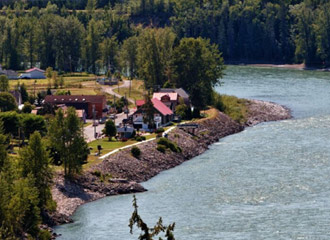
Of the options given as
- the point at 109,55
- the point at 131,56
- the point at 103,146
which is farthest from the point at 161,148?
the point at 109,55

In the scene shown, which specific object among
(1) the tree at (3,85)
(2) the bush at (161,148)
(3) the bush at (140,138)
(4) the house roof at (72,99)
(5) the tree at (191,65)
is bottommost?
(2) the bush at (161,148)

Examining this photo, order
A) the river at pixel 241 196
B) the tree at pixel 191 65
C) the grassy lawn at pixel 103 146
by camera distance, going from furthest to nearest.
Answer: the tree at pixel 191 65, the grassy lawn at pixel 103 146, the river at pixel 241 196

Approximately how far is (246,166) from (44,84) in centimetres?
7266

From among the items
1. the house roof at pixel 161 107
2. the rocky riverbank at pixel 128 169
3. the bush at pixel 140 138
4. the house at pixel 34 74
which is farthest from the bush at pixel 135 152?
the house at pixel 34 74

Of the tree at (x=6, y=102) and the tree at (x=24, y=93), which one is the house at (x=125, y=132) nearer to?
the tree at (x=6, y=102)

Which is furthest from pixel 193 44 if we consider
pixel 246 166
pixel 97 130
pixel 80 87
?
pixel 246 166

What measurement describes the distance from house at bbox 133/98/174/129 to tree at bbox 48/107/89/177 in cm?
2640

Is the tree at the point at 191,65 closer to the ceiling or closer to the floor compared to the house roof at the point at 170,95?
closer to the ceiling

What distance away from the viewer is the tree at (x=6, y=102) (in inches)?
4449

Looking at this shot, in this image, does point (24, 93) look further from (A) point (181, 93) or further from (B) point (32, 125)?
(B) point (32, 125)

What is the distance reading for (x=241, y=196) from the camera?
237 feet

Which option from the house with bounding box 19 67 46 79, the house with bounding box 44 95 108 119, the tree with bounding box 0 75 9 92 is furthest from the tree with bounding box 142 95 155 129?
the house with bounding box 19 67 46 79

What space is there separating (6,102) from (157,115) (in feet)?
67.0

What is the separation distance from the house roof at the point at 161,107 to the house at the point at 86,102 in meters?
8.80
